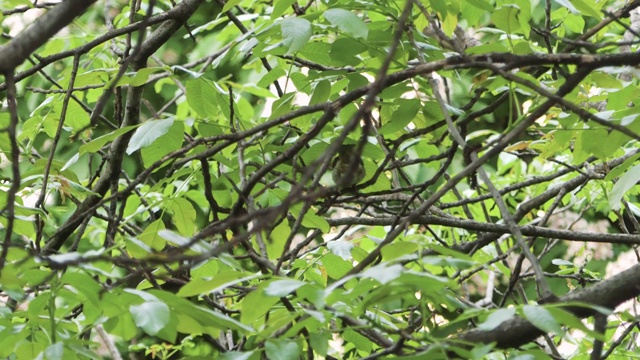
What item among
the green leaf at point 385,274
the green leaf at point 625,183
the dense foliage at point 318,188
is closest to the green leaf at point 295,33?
the dense foliage at point 318,188

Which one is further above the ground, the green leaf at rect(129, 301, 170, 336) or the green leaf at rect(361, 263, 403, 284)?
the green leaf at rect(361, 263, 403, 284)

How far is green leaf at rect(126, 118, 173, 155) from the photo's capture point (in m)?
1.30

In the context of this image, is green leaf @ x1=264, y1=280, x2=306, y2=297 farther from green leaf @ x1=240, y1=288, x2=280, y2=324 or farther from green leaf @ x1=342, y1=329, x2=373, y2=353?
green leaf @ x1=342, y1=329, x2=373, y2=353

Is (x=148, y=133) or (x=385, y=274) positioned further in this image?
(x=148, y=133)

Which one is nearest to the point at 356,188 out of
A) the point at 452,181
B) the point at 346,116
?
the point at 346,116

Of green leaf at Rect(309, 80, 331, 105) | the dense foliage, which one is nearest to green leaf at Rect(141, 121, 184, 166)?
the dense foliage

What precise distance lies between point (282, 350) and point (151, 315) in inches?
6.3

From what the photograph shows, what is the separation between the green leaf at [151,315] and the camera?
0.92 meters

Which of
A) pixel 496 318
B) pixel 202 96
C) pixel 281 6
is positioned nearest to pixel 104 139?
pixel 202 96

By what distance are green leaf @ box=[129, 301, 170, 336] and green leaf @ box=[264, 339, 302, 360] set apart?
0.41ft

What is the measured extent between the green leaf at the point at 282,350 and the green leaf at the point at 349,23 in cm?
45

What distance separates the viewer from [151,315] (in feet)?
3.05

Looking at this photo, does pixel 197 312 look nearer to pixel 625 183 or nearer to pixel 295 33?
pixel 295 33

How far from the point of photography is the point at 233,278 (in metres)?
0.99
